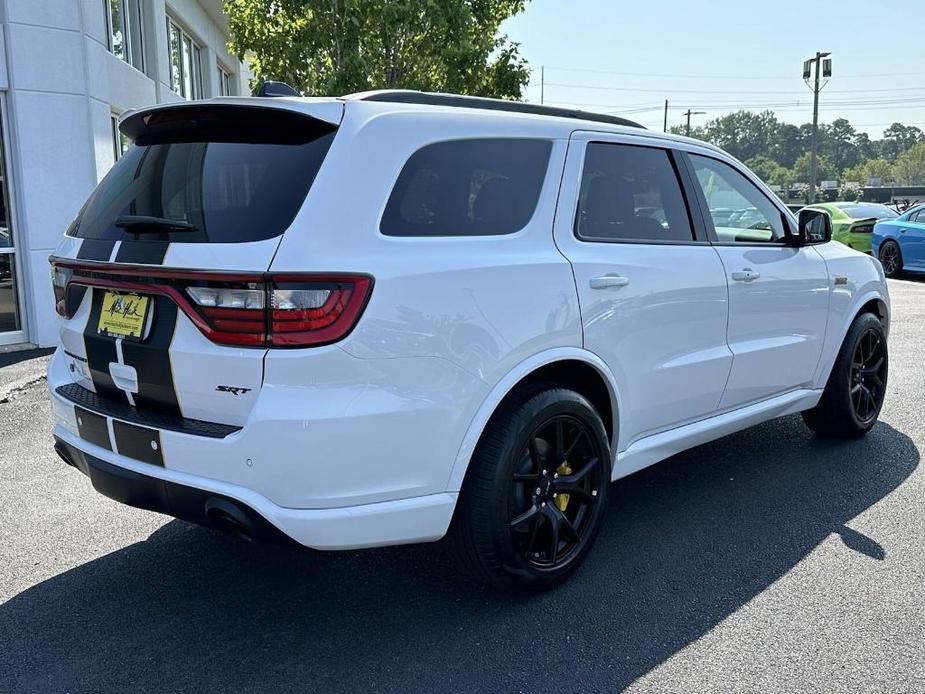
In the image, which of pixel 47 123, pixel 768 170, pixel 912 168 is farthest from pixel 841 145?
pixel 47 123

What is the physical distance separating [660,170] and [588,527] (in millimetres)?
1699

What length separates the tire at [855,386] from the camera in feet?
17.2

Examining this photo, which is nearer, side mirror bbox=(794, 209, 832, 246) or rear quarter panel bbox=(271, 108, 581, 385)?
rear quarter panel bbox=(271, 108, 581, 385)

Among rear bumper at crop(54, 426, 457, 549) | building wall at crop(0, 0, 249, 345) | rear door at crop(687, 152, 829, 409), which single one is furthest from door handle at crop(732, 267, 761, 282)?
building wall at crop(0, 0, 249, 345)

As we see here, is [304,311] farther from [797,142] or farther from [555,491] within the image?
[797,142]

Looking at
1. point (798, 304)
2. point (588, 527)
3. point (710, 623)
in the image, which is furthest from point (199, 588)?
point (798, 304)

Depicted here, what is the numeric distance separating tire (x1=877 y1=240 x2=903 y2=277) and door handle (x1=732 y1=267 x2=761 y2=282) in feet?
46.3

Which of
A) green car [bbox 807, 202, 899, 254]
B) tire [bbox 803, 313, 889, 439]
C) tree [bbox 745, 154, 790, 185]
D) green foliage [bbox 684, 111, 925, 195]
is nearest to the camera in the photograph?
tire [bbox 803, 313, 889, 439]

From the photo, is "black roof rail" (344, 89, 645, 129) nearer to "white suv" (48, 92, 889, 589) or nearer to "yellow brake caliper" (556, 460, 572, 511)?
"white suv" (48, 92, 889, 589)

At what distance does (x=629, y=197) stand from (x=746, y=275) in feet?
2.75

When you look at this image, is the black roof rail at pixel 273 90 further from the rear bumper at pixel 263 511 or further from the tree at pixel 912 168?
the tree at pixel 912 168

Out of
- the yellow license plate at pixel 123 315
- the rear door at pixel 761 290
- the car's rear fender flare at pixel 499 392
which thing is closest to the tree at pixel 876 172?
the rear door at pixel 761 290

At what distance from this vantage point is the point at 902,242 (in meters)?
16.6

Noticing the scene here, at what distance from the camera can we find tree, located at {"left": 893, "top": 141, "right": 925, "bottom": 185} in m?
136
